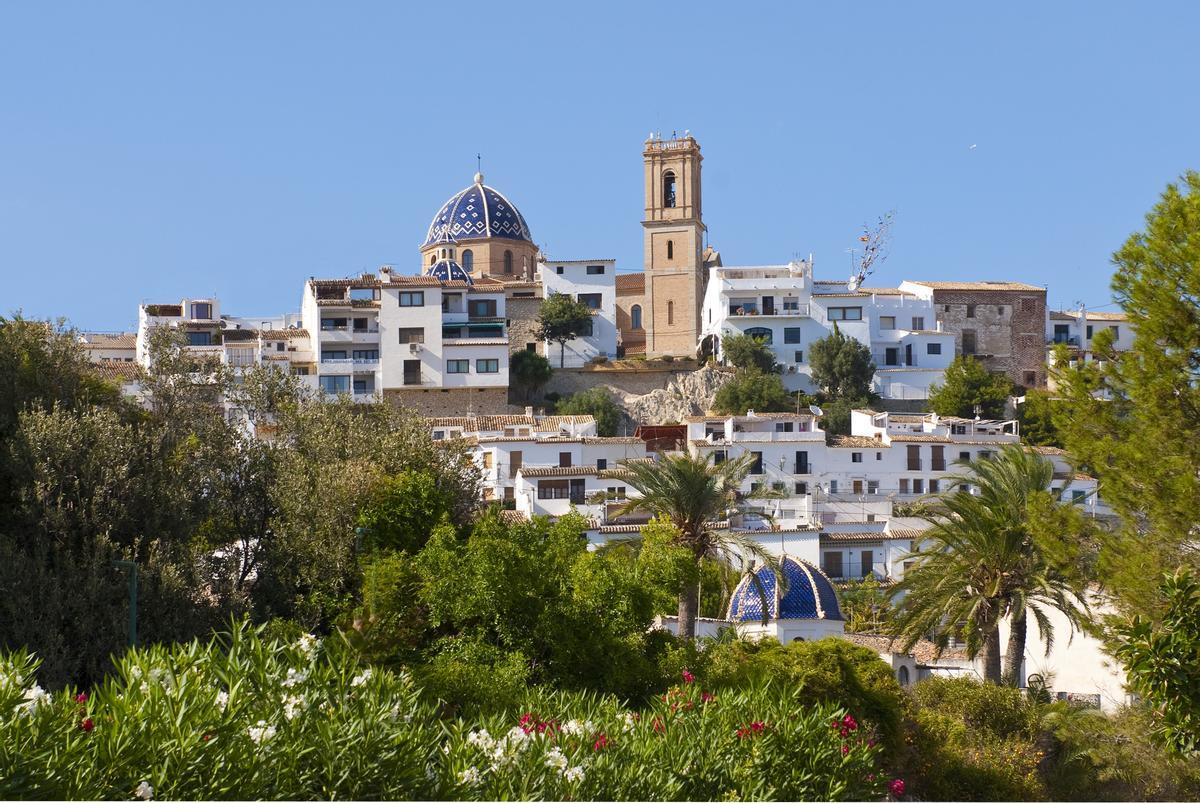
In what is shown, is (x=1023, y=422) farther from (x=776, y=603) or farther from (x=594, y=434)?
(x=776, y=603)

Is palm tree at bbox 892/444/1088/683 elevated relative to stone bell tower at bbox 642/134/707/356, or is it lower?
lower

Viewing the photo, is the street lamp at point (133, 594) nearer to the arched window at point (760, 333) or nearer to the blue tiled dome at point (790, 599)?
the blue tiled dome at point (790, 599)

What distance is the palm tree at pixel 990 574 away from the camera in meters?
27.4

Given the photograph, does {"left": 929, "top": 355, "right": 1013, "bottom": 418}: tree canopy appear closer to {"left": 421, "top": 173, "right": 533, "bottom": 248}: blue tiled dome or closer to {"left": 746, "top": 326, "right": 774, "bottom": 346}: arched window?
{"left": 746, "top": 326, "right": 774, "bottom": 346}: arched window

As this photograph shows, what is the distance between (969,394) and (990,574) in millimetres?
41132

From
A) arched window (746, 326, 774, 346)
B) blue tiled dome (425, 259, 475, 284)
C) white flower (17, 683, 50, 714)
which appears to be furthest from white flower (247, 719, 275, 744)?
blue tiled dome (425, 259, 475, 284)

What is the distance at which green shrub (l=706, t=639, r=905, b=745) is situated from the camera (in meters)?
23.5

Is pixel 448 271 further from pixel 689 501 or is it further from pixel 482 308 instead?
pixel 689 501

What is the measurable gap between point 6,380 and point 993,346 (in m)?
55.4

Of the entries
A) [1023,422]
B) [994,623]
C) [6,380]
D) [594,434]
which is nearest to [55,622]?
[6,380]

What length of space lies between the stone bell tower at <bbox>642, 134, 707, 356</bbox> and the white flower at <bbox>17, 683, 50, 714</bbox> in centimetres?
6412

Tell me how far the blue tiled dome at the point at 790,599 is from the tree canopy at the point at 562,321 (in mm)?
37112

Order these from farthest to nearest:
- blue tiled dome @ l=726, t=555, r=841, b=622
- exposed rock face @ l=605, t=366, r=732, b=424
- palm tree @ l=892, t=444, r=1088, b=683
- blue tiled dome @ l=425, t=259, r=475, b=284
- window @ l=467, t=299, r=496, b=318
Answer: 1. blue tiled dome @ l=425, t=259, r=475, b=284
2. window @ l=467, t=299, r=496, b=318
3. exposed rock face @ l=605, t=366, r=732, b=424
4. blue tiled dome @ l=726, t=555, r=841, b=622
5. palm tree @ l=892, t=444, r=1088, b=683

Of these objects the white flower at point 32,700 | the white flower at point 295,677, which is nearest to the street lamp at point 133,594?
the white flower at point 295,677
